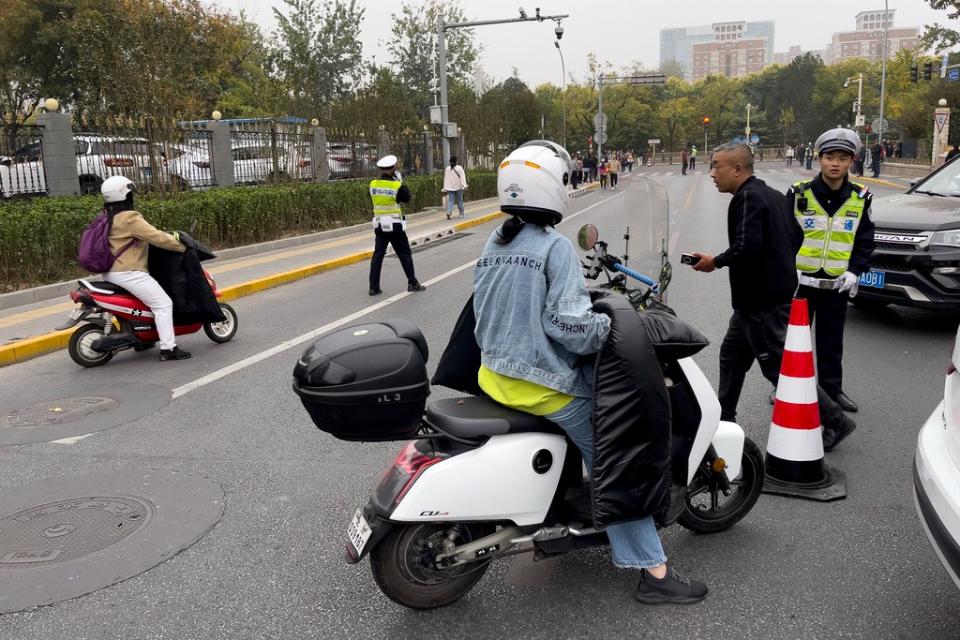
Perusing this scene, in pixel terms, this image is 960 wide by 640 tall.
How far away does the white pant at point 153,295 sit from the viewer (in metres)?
6.91

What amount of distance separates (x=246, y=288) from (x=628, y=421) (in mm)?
8896

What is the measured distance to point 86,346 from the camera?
698 centimetres

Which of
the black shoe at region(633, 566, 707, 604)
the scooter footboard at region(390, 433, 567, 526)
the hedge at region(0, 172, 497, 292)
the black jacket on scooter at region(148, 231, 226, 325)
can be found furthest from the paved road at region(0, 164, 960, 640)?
the hedge at region(0, 172, 497, 292)

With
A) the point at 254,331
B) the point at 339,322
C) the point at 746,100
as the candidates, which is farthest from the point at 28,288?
the point at 746,100

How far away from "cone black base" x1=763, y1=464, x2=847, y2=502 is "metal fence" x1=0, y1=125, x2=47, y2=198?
12.2 metres

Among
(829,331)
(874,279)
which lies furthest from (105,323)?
(874,279)

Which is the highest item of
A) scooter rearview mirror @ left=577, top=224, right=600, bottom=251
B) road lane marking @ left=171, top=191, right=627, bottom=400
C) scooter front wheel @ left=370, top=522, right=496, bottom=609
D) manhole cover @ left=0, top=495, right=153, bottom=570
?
scooter rearview mirror @ left=577, top=224, right=600, bottom=251

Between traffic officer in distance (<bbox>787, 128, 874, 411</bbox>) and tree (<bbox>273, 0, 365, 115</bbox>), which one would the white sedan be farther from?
tree (<bbox>273, 0, 365, 115</bbox>)

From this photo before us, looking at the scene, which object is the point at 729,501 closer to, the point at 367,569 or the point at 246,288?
the point at 367,569

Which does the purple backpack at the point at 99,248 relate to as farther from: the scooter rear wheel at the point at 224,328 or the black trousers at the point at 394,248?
the black trousers at the point at 394,248

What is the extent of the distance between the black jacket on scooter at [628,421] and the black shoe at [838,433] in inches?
86.8

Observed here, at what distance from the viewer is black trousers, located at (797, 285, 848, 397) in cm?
496

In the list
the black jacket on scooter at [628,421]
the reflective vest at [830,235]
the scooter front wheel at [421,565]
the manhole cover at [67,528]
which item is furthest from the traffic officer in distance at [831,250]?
the manhole cover at [67,528]

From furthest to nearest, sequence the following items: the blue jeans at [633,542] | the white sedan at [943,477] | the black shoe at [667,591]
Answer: the black shoe at [667,591] < the blue jeans at [633,542] < the white sedan at [943,477]
